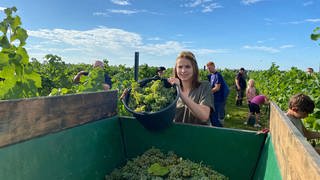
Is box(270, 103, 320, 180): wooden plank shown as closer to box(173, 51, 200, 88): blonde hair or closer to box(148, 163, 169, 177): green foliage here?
box(148, 163, 169, 177): green foliage

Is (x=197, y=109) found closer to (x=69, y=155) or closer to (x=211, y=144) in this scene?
(x=211, y=144)

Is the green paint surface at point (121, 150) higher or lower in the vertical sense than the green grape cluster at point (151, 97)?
lower

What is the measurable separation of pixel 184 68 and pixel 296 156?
187cm

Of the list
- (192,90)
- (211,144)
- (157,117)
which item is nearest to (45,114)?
(157,117)

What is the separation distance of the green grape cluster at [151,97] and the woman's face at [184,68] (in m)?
0.34

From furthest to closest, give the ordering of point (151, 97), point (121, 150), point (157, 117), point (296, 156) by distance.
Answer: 1. point (121, 150)
2. point (151, 97)
3. point (157, 117)
4. point (296, 156)

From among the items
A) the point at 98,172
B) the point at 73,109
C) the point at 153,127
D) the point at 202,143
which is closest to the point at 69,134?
the point at 73,109

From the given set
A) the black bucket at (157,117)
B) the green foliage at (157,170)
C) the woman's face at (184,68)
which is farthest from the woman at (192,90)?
the green foliage at (157,170)

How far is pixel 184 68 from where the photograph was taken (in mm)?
2984

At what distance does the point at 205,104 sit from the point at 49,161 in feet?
4.96

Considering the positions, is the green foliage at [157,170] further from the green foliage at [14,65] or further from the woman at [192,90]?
the green foliage at [14,65]

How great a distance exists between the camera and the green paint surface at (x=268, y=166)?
1670 millimetres

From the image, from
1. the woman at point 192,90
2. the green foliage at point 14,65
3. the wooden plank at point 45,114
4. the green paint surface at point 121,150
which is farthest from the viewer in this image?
the woman at point 192,90

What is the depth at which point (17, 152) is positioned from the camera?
1.72m
